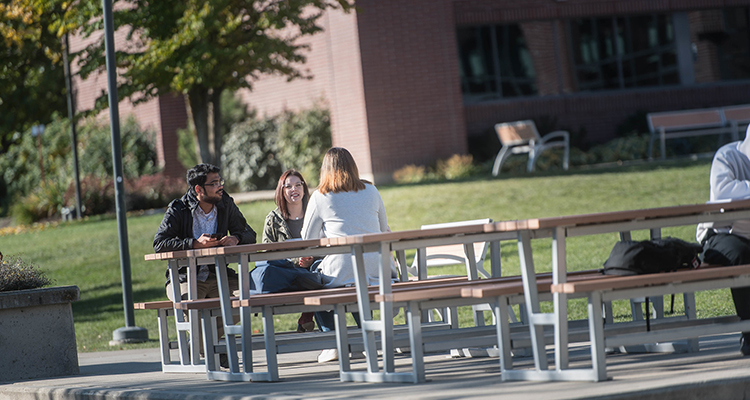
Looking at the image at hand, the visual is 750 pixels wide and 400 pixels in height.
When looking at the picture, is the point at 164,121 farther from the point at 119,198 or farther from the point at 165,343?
the point at 165,343

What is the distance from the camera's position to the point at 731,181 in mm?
5578

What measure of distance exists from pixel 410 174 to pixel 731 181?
1426cm

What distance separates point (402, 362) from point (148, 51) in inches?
478

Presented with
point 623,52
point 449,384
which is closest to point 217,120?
point 623,52

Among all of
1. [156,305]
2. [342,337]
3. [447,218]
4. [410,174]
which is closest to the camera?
[342,337]

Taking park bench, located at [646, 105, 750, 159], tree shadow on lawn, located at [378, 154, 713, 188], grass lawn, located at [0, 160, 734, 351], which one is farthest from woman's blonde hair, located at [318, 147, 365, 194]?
park bench, located at [646, 105, 750, 159]

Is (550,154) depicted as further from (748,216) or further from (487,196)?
(748,216)

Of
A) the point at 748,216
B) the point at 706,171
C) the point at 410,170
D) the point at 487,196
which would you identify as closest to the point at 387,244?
the point at 748,216

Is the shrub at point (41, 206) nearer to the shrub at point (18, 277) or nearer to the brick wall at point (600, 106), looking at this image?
the brick wall at point (600, 106)

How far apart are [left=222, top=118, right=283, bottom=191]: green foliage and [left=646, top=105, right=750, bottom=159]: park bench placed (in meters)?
9.16

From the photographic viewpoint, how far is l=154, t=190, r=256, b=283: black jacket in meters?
6.63

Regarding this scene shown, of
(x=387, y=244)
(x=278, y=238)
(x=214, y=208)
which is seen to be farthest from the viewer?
A: (x=278, y=238)

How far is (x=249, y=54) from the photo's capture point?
1745 centimetres

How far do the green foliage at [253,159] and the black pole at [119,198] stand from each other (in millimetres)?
13900
